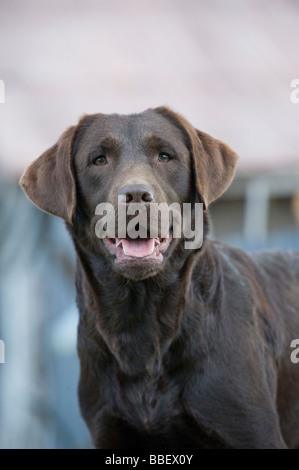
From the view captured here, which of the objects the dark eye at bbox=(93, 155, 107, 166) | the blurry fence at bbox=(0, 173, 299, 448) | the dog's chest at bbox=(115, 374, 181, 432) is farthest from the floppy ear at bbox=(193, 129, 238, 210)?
the blurry fence at bbox=(0, 173, 299, 448)

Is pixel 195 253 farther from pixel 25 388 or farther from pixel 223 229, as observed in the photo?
pixel 223 229

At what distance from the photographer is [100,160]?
12.0 feet

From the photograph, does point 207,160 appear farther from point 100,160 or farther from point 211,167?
point 100,160

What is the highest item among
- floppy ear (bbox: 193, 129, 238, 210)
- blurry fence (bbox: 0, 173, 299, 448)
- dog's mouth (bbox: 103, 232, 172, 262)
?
floppy ear (bbox: 193, 129, 238, 210)

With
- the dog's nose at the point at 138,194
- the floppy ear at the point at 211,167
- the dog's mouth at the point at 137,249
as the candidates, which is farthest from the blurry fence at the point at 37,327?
the dog's nose at the point at 138,194

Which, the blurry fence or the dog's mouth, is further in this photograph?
the blurry fence

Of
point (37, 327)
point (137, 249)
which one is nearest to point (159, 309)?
point (137, 249)

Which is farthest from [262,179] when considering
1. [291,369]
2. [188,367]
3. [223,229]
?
[188,367]

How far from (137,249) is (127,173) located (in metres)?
0.34

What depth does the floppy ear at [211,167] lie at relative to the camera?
3648 mm

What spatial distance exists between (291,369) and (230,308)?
0.62 m

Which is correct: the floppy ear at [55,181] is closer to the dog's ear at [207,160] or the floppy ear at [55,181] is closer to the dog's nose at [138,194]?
the dog's nose at [138,194]

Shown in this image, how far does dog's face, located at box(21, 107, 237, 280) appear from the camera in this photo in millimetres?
3418

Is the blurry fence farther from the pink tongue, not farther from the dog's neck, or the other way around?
the pink tongue
